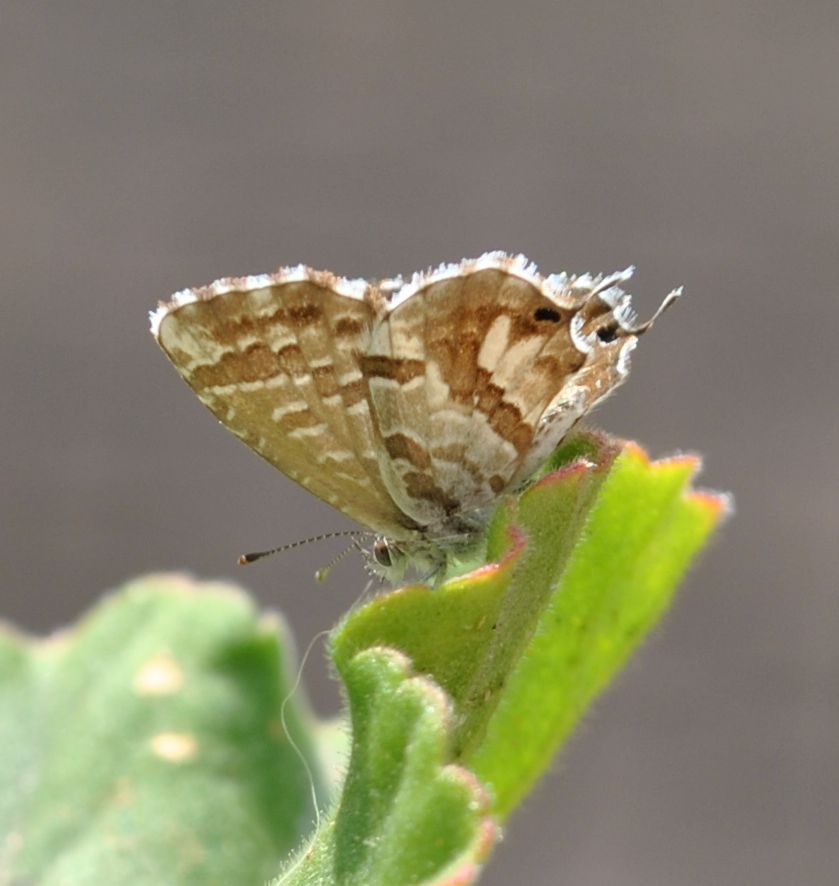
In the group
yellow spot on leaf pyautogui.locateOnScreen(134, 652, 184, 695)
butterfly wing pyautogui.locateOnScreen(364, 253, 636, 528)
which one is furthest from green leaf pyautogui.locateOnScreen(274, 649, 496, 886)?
yellow spot on leaf pyautogui.locateOnScreen(134, 652, 184, 695)

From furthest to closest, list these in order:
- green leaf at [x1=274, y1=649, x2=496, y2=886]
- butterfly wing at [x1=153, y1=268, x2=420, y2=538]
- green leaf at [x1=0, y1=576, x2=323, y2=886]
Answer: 1. green leaf at [x1=0, y1=576, x2=323, y2=886]
2. butterfly wing at [x1=153, y1=268, x2=420, y2=538]
3. green leaf at [x1=274, y1=649, x2=496, y2=886]

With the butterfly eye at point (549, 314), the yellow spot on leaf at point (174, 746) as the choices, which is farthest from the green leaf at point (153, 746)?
the butterfly eye at point (549, 314)

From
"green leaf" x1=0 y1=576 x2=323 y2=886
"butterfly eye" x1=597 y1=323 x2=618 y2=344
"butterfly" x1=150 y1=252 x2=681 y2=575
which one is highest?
"butterfly eye" x1=597 y1=323 x2=618 y2=344

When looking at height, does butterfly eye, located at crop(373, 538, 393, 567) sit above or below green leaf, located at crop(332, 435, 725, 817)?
above

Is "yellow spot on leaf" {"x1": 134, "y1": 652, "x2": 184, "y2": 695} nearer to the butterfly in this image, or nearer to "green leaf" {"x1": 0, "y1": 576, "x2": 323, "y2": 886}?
"green leaf" {"x1": 0, "y1": 576, "x2": 323, "y2": 886}

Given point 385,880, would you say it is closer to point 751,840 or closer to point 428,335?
point 428,335

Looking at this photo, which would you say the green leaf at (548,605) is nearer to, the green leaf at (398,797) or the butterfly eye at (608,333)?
the green leaf at (398,797)
